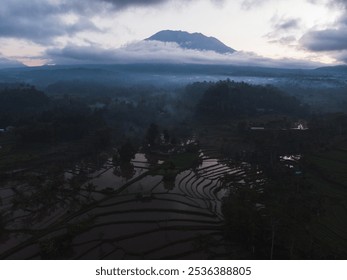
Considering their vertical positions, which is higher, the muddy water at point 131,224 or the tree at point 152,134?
the tree at point 152,134

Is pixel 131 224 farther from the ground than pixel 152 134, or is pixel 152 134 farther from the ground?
pixel 152 134

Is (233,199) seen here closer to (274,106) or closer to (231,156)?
(231,156)

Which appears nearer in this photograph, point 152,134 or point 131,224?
point 131,224

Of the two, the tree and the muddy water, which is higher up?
the tree

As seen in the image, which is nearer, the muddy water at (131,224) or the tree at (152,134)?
the muddy water at (131,224)

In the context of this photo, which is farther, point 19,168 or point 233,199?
point 19,168

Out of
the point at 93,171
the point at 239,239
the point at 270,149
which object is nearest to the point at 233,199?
the point at 239,239

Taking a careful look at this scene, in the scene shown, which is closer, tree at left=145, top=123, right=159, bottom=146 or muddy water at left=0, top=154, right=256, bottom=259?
muddy water at left=0, top=154, right=256, bottom=259

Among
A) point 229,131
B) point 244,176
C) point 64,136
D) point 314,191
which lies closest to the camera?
point 314,191
